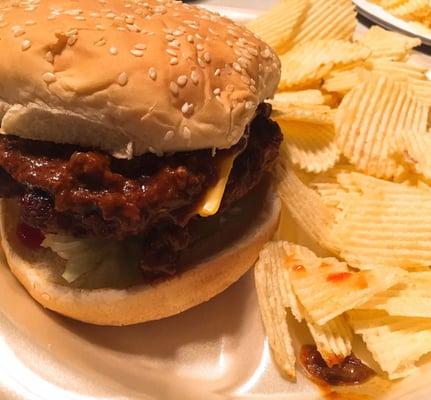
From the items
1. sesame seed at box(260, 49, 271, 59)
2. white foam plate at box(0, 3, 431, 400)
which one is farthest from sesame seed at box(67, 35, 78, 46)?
white foam plate at box(0, 3, 431, 400)

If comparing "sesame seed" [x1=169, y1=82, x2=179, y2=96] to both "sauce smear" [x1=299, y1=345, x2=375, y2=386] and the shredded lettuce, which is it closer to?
the shredded lettuce

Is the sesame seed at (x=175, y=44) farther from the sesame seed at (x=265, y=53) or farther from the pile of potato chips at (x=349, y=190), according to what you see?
the pile of potato chips at (x=349, y=190)

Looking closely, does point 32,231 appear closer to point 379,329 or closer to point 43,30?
point 43,30

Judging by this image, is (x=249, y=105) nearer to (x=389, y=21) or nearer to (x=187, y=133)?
(x=187, y=133)

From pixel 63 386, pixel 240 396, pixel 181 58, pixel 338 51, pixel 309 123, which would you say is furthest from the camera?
pixel 338 51

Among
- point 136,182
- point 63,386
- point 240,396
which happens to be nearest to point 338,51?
point 136,182

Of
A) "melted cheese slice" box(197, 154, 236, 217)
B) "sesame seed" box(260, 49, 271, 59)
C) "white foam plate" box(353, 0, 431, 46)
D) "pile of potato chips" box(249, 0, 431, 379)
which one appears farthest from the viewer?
"white foam plate" box(353, 0, 431, 46)

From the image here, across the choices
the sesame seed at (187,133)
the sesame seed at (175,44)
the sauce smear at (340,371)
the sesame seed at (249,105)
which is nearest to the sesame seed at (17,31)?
the sesame seed at (175,44)
